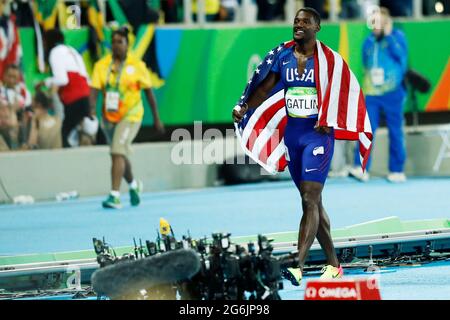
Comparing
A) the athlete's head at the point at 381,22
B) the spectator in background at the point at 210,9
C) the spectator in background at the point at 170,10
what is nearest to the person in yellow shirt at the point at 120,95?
the spectator in background at the point at 170,10

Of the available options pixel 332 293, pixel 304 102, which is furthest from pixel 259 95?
pixel 332 293

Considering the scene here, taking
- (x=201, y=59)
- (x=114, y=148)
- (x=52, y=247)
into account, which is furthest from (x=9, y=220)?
(x=201, y=59)

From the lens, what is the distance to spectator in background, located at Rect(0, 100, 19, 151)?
18578 mm

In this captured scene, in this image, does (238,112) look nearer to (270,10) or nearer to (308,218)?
(308,218)

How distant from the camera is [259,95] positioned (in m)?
11.5

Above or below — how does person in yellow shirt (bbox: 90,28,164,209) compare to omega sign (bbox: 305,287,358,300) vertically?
above

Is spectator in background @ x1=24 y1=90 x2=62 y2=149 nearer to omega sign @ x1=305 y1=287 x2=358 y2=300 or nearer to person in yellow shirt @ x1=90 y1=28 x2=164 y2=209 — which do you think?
person in yellow shirt @ x1=90 y1=28 x2=164 y2=209

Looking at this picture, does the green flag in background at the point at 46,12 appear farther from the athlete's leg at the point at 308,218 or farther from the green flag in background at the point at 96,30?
the athlete's leg at the point at 308,218

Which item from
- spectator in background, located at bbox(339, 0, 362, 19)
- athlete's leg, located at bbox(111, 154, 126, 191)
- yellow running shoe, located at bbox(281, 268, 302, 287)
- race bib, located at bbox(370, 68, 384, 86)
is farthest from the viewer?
spectator in background, located at bbox(339, 0, 362, 19)

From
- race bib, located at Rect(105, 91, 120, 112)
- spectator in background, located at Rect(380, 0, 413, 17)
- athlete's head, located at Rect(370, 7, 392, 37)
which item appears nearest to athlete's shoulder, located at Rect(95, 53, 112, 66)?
race bib, located at Rect(105, 91, 120, 112)

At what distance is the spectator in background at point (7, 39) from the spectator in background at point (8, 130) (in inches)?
23.0

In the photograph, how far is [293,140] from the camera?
11.1 m

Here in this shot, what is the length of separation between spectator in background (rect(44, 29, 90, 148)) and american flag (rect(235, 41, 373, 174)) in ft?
24.3

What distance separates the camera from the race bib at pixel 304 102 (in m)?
Answer: 11.0
